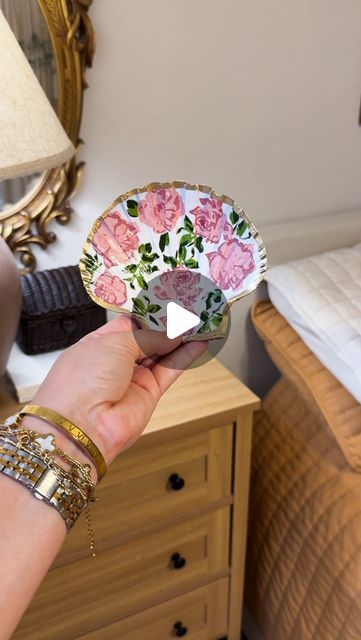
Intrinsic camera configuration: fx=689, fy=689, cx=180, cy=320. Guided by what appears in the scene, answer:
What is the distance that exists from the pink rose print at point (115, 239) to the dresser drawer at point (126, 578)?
554mm

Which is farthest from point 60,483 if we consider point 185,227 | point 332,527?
point 332,527

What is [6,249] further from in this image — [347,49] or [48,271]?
[347,49]

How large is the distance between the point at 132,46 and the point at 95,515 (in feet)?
2.73

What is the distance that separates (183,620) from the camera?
1344 mm

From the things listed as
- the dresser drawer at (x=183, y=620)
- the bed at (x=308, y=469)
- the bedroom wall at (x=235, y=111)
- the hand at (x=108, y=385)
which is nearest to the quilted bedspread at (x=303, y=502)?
the bed at (x=308, y=469)

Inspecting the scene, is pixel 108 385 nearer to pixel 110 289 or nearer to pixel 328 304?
pixel 110 289

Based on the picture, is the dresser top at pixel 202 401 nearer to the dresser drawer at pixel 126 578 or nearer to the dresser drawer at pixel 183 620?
the dresser drawer at pixel 126 578

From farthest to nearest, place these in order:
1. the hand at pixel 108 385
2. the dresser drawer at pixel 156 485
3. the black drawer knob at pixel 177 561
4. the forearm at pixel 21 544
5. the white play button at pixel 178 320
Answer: the black drawer knob at pixel 177 561 → the dresser drawer at pixel 156 485 → the white play button at pixel 178 320 → the hand at pixel 108 385 → the forearm at pixel 21 544

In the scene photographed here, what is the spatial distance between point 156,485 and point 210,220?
1.65 feet

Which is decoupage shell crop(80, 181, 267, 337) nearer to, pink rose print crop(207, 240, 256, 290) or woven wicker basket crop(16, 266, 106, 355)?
pink rose print crop(207, 240, 256, 290)

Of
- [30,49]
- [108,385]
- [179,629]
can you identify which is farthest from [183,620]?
[30,49]

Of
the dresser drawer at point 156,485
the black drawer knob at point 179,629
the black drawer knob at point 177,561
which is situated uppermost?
the dresser drawer at point 156,485

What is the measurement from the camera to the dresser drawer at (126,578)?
Answer: 1155 millimetres

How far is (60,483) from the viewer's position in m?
0.69
